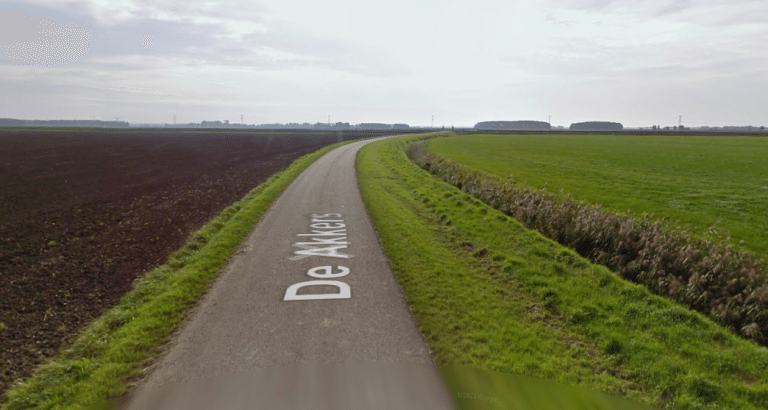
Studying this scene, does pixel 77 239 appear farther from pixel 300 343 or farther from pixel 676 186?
pixel 676 186

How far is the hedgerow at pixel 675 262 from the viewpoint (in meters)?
7.10

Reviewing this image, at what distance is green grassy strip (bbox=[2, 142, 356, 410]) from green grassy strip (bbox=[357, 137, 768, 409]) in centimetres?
407

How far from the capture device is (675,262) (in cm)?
900

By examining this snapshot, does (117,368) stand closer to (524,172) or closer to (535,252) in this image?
(535,252)

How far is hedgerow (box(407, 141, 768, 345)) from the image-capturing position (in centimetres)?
710

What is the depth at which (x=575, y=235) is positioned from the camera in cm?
1143

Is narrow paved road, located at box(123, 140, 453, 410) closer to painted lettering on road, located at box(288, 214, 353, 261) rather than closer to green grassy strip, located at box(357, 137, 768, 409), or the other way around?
painted lettering on road, located at box(288, 214, 353, 261)

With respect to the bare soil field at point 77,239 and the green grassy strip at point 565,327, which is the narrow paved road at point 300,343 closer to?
the green grassy strip at point 565,327

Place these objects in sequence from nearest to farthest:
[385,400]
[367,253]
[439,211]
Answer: [385,400], [367,253], [439,211]

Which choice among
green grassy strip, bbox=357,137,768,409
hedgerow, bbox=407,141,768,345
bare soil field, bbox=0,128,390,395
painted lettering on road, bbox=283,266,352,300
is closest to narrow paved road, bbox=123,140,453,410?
painted lettering on road, bbox=283,266,352,300

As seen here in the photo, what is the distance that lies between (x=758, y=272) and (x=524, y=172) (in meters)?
19.9

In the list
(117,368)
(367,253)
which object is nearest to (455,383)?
(117,368)

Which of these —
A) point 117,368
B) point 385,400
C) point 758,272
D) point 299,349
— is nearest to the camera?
point 385,400

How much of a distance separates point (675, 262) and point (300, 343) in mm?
8951
